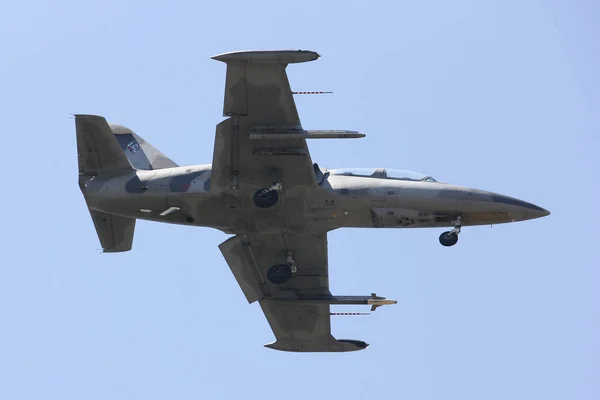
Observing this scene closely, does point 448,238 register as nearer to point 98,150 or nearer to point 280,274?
point 280,274

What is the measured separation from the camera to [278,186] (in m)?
33.4

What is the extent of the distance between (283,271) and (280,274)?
12 centimetres

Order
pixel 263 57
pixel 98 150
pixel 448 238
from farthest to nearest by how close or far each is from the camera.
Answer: pixel 98 150 → pixel 448 238 → pixel 263 57

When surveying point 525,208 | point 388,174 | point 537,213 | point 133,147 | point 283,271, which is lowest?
point 283,271

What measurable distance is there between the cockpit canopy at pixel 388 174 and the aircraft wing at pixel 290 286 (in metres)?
2.73

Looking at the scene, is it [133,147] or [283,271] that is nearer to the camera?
[283,271]

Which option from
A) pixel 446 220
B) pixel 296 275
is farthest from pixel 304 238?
pixel 446 220

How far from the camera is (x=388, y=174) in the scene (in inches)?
1337

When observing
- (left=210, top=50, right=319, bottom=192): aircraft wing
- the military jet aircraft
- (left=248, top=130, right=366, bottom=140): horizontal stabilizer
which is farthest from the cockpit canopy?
(left=248, top=130, right=366, bottom=140): horizontal stabilizer

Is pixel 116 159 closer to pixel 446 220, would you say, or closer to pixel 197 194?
pixel 197 194

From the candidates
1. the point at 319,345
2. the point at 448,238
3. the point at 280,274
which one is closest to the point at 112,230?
the point at 280,274

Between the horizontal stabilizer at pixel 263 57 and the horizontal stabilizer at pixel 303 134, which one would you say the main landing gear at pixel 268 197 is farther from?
the horizontal stabilizer at pixel 263 57

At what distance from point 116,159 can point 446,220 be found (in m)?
8.85

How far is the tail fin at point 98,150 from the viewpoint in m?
35.2
